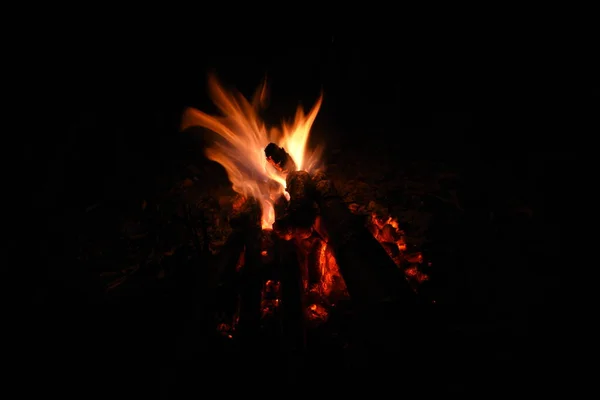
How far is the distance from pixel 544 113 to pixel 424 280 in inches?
161

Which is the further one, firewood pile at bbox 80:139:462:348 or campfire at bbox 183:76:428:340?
firewood pile at bbox 80:139:462:348

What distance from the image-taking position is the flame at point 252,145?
333cm

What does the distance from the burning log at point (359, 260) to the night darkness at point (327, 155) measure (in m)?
0.30

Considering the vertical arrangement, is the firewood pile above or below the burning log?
above

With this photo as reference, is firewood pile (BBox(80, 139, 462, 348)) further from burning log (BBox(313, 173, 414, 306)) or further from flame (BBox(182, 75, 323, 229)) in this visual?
flame (BBox(182, 75, 323, 229))

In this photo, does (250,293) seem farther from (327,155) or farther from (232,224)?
(327,155)

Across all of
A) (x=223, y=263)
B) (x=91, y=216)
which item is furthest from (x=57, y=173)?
(x=223, y=263)

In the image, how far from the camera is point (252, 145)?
3.48 meters

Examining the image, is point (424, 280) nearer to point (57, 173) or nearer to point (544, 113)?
point (544, 113)

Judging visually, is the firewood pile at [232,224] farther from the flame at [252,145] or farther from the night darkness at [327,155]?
the flame at [252,145]

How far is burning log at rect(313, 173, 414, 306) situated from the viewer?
1.56 meters

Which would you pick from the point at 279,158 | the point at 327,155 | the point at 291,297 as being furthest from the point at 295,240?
the point at 327,155

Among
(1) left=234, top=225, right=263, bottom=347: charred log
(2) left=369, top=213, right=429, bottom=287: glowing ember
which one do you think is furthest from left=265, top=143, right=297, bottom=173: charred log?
(2) left=369, top=213, right=429, bottom=287: glowing ember

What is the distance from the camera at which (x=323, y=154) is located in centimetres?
502
